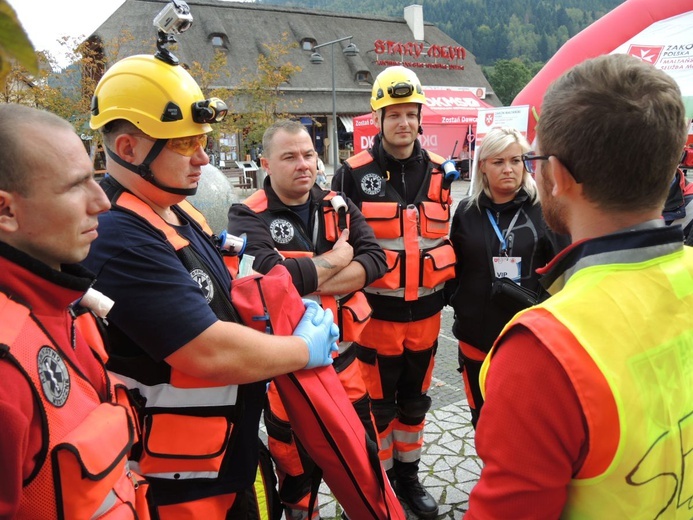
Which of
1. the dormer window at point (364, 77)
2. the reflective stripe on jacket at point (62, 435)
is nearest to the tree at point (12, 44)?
the reflective stripe on jacket at point (62, 435)

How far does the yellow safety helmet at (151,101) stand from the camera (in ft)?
6.27

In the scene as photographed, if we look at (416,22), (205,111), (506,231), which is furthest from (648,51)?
(416,22)

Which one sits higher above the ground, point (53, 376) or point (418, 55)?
point (418, 55)

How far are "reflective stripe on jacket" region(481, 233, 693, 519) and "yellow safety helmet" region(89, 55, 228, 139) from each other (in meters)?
1.41

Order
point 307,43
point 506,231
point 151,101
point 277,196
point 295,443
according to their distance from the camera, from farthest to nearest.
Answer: point 307,43 → point 506,231 → point 277,196 → point 295,443 → point 151,101

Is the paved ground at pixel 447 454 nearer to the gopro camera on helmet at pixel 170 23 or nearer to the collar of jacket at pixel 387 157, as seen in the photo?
the collar of jacket at pixel 387 157

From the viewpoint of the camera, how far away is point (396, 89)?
3.63m

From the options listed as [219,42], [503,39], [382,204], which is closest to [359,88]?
[219,42]

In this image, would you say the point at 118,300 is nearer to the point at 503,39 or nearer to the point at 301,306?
the point at 301,306

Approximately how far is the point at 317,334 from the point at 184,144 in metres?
0.89

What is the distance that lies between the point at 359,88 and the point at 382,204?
3643 cm

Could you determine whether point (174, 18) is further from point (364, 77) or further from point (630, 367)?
point (364, 77)

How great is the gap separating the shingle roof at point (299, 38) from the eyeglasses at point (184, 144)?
2860cm

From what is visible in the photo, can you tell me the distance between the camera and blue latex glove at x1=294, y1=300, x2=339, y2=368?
1993 millimetres
